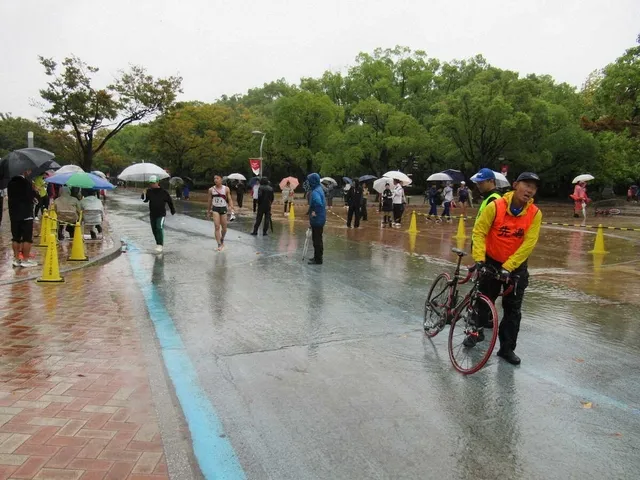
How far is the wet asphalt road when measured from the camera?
348 centimetres

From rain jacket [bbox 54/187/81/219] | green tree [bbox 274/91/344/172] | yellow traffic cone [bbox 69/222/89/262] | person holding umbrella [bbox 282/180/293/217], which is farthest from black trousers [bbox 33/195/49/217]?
green tree [bbox 274/91/344/172]

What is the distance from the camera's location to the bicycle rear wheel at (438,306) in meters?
5.90

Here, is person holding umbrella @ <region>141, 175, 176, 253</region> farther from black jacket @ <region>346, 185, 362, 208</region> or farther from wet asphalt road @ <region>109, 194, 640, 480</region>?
black jacket @ <region>346, 185, 362, 208</region>

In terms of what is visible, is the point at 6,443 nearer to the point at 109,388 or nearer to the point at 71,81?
the point at 109,388

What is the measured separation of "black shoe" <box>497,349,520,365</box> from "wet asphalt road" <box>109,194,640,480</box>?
80mm

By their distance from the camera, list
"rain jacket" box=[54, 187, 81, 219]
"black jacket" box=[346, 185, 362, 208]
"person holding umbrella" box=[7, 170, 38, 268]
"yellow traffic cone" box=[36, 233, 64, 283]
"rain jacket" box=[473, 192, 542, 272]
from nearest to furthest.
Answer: "rain jacket" box=[473, 192, 542, 272], "yellow traffic cone" box=[36, 233, 64, 283], "person holding umbrella" box=[7, 170, 38, 268], "rain jacket" box=[54, 187, 81, 219], "black jacket" box=[346, 185, 362, 208]

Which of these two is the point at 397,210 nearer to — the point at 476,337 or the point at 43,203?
the point at 43,203

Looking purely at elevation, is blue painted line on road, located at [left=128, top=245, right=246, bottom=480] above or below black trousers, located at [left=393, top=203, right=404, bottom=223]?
below

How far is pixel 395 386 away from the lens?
4.65 metres

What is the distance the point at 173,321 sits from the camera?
664 centimetres

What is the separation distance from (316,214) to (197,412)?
7.55 meters

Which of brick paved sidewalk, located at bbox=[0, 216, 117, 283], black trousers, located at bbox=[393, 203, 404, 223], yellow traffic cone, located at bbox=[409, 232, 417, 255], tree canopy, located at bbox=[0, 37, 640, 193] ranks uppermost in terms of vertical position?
tree canopy, located at bbox=[0, 37, 640, 193]

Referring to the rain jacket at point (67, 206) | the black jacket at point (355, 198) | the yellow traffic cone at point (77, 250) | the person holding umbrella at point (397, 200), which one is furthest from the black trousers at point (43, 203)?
the person holding umbrella at point (397, 200)

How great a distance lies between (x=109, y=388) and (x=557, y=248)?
13257 millimetres
